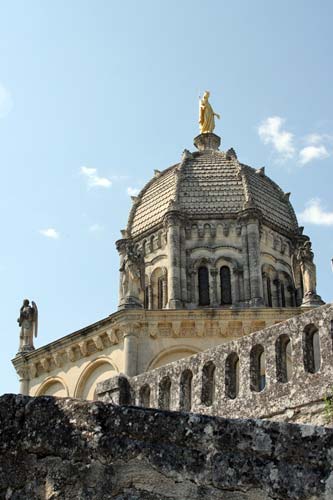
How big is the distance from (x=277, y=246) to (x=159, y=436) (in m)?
32.9

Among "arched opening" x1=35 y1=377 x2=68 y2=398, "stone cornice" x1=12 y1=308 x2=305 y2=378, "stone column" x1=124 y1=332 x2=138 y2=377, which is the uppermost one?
"stone cornice" x1=12 y1=308 x2=305 y2=378

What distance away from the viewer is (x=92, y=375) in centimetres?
2948

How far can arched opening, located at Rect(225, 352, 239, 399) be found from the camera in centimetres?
976

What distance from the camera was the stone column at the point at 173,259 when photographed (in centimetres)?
3397

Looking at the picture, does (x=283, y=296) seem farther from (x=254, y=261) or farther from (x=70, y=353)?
(x=70, y=353)

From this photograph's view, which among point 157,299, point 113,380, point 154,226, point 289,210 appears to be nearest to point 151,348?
point 157,299

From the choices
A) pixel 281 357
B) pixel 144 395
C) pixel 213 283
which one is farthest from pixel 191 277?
pixel 281 357

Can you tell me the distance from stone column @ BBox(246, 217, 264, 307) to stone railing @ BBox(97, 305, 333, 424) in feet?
76.5

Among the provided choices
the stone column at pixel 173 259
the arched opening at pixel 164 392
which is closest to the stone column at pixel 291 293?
the stone column at pixel 173 259

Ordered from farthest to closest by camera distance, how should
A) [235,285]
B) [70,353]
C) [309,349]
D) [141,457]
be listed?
[235,285], [70,353], [309,349], [141,457]

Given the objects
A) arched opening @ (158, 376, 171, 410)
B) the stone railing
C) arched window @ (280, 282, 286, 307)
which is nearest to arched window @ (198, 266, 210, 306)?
arched window @ (280, 282, 286, 307)

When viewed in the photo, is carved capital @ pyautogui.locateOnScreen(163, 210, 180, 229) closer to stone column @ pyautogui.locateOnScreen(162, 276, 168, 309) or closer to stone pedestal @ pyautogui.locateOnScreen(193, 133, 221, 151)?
stone column @ pyautogui.locateOnScreen(162, 276, 168, 309)

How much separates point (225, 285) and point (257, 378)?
2594cm

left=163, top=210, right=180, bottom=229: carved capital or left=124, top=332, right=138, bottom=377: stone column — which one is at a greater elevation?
left=163, top=210, right=180, bottom=229: carved capital
